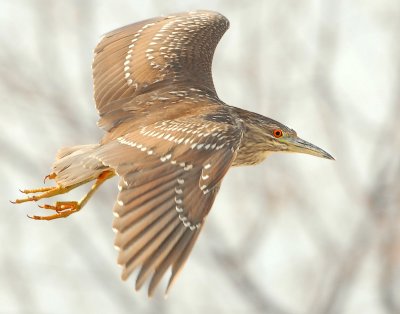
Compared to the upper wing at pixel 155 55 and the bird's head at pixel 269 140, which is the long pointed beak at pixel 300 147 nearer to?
the bird's head at pixel 269 140

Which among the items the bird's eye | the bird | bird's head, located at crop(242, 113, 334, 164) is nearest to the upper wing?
the bird

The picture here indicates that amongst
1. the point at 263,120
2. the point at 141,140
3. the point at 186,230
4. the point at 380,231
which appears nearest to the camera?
the point at 186,230

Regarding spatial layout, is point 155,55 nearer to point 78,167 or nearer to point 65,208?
point 65,208

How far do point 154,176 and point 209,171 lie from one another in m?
0.36

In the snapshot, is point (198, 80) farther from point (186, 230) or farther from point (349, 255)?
point (349, 255)

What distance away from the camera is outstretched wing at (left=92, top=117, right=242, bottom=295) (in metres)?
7.84

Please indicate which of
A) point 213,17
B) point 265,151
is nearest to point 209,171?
point 265,151

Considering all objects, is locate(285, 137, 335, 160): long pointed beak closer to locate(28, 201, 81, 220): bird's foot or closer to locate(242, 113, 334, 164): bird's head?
locate(242, 113, 334, 164): bird's head

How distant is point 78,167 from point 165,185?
41.9 inches

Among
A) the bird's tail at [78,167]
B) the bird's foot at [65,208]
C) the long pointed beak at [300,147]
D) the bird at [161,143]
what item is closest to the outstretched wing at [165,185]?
the bird at [161,143]

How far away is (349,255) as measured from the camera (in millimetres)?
20859

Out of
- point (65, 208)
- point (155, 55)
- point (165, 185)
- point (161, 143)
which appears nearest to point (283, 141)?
point (155, 55)

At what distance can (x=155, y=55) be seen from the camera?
10.6m

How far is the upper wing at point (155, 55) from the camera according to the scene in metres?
10.3
